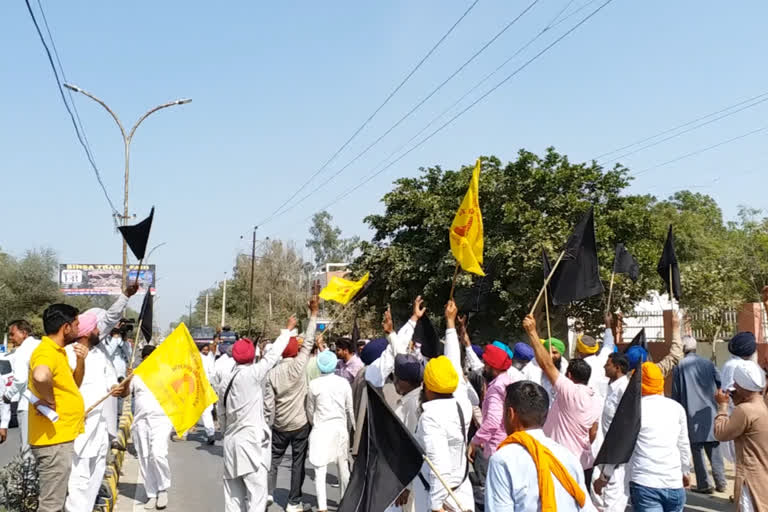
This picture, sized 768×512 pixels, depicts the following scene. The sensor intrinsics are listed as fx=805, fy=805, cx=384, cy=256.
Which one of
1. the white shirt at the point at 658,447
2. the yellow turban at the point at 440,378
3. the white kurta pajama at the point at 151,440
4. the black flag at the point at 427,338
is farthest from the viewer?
the white kurta pajama at the point at 151,440

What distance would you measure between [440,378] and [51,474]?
10.6 feet

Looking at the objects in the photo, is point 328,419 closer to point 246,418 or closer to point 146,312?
point 246,418

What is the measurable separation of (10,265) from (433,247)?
4140 cm

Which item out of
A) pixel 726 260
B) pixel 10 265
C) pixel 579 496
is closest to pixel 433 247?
pixel 726 260

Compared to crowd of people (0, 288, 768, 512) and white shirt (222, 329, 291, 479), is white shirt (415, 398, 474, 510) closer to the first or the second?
crowd of people (0, 288, 768, 512)

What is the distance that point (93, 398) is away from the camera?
764cm

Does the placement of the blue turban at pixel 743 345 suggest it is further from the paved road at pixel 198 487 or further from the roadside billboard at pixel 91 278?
the roadside billboard at pixel 91 278

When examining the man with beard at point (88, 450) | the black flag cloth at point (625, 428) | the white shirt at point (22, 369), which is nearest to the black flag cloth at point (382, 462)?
the black flag cloth at point (625, 428)

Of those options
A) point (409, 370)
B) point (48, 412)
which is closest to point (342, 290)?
point (409, 370)

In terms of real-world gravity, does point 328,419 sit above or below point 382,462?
below

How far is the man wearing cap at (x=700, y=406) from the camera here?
1055 cm

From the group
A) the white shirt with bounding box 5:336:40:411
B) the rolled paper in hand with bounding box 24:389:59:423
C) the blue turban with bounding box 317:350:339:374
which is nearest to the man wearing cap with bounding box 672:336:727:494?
the blue turban with bounding box 317:350:339:374

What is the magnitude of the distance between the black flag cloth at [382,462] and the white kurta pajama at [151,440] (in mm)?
5242

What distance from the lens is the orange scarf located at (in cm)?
371
